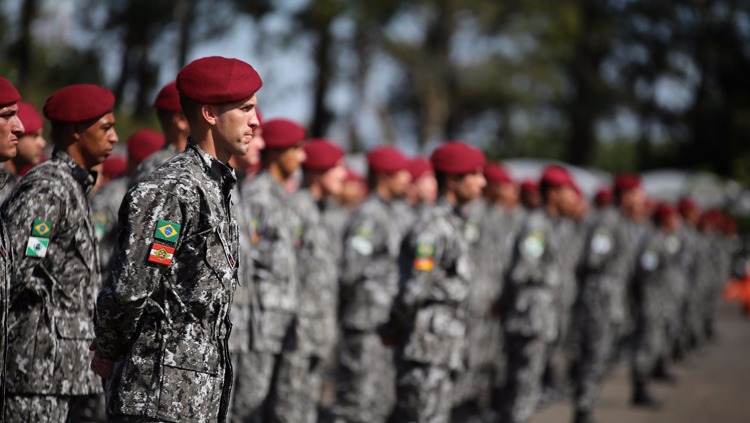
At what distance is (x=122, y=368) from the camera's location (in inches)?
156

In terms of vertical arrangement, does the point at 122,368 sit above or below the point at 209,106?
below

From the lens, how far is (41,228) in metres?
4.55

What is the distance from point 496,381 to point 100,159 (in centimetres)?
775

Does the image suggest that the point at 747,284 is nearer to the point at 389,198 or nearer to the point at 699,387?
the point at 699,387

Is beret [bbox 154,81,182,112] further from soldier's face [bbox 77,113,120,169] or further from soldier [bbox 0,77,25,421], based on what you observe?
soldier [bbox 0,77,25,421]

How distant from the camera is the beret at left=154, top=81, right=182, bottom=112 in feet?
19.3

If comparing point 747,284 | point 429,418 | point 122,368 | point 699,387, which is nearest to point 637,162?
point 747,284

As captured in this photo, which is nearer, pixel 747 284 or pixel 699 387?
pixel 699 387

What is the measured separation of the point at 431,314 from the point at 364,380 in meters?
1.97

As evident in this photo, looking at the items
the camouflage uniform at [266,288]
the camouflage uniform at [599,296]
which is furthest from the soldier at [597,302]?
the camouflage uniform at [266,288]

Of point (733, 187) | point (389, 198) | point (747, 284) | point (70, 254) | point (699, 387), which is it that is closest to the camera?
point (70, 254)

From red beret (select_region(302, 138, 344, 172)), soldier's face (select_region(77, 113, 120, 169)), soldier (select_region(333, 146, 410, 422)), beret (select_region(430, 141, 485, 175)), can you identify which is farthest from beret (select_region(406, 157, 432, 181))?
soldier's face (select_region(77, 113, 120, 169))

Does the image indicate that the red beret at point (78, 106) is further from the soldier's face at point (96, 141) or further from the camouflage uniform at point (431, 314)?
the camouflage uniform at point (431, 314)

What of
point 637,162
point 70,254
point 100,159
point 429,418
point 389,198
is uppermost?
point 637,162
